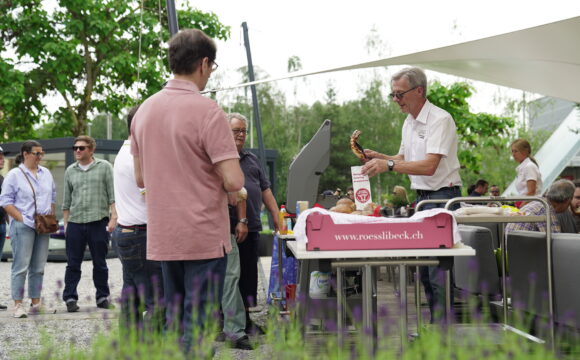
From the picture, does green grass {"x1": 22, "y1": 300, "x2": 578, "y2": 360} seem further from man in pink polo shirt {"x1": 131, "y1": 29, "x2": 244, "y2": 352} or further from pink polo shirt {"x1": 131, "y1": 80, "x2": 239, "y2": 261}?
pink polo shirt {"x1": 131, "y1": 80, "x2": 239, "y2": 261}

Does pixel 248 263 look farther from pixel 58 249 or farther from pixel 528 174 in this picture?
pixel 58 249

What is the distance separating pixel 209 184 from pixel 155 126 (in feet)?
1.07

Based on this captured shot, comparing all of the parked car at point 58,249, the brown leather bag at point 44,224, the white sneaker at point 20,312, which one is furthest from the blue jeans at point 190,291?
the parked car at point 58,249

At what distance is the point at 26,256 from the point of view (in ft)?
25.3

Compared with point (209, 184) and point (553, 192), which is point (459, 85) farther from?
point (209, 184)

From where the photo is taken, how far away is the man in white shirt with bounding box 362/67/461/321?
193 inches

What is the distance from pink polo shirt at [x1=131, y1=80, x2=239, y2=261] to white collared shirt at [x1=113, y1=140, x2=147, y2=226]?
171 centimetres

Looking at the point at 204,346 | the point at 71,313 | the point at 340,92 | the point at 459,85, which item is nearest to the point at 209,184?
the point at 204,346

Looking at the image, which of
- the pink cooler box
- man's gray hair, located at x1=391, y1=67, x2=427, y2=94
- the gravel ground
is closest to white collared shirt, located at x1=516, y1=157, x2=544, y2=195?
the gravel ground

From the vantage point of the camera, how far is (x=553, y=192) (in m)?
6.14

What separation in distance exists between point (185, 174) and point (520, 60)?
15.1 ft

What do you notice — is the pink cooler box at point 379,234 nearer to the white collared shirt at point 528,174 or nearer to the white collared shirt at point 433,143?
the white collared shirt at point 433,143

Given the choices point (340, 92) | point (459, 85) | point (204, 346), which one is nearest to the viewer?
point (204, 346)

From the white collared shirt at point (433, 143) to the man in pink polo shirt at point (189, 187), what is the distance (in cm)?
192
